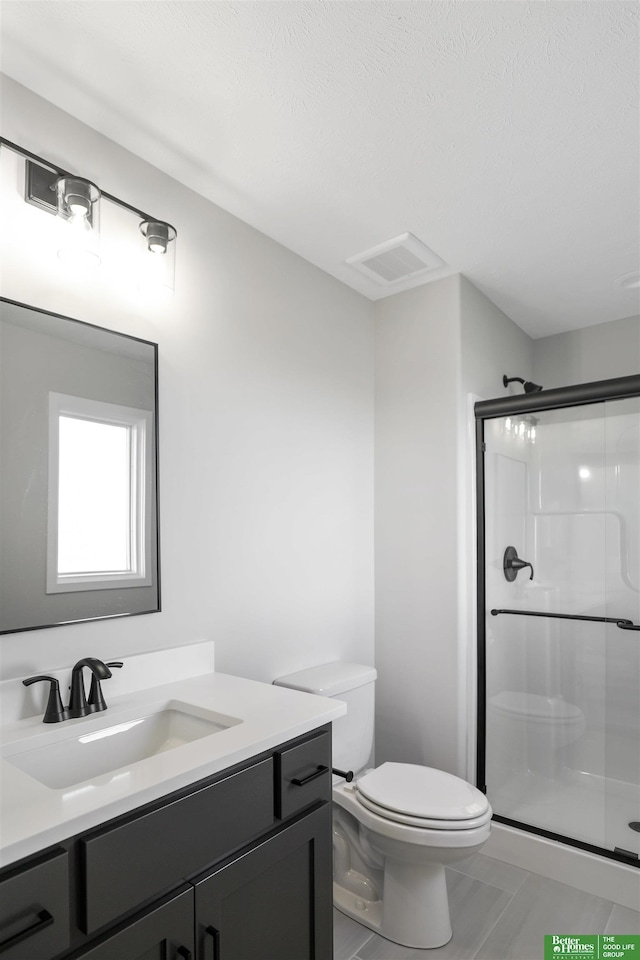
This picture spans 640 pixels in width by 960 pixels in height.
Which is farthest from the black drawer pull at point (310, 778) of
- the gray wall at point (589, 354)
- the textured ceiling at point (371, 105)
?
the gray wall at point (589, 354)

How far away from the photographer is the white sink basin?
129 centimetres

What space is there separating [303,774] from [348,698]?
30.9 inches

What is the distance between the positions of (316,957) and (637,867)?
136 cm

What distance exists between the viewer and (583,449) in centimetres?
241

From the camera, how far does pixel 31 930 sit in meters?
0.90

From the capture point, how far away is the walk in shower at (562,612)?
2.28 meters

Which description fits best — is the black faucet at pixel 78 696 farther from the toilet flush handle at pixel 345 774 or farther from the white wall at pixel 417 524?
the white wall at pixel 417 524

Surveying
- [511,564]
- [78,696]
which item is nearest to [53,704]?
[78,696]

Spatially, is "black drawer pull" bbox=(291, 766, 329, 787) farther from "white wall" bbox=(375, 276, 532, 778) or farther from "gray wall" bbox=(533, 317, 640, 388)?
"gray wall" bbox=(533, 317, 640, 388)

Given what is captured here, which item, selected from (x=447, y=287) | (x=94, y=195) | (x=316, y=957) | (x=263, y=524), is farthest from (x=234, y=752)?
(x=447, y=287)

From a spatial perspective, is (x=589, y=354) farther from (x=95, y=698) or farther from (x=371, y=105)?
(x=95, y=698)

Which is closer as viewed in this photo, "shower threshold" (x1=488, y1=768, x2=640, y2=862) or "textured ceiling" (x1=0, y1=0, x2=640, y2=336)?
"textured ceiling" (x1=0, y1=0, x2=640, y2=336)

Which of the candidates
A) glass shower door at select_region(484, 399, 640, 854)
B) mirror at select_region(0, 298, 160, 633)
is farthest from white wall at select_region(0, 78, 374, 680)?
glass shower door at select_region(484, 399, 640, 854)

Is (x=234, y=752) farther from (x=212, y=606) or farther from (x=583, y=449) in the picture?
(x=583, y=449)
